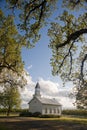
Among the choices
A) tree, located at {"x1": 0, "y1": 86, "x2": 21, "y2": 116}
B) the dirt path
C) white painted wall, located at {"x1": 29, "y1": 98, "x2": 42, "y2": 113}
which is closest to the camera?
the dirt path

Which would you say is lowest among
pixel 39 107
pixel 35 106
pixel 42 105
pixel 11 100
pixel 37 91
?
pixel 39 107

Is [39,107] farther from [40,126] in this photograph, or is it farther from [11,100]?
[40,126]

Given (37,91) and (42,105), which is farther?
(37,91)

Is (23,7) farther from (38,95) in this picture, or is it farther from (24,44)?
(38,95)

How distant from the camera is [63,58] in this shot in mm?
20703

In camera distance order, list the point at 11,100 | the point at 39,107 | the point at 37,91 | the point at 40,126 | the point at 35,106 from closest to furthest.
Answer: the point at 40,126
the point at 11,100
the point at 39,107
the point at 35,106
the point at 37,91


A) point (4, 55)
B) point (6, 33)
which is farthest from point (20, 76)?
point (6, 33)

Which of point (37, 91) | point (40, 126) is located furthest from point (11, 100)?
point (40, 126)

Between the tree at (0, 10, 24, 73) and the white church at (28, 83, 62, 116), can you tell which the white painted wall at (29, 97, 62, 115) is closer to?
the white church at (28, 83, 62, 116)

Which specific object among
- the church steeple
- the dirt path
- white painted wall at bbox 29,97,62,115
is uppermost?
A: the church steeple

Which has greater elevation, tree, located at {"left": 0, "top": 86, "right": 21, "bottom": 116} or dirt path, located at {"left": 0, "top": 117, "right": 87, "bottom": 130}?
tree, located at {"left": 0, "top": 86, "right": 21, "bottom": 116}

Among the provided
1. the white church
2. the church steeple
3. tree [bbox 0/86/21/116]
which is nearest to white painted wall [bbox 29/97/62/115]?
the white church

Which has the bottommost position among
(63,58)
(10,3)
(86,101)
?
(86,101)

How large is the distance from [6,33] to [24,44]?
8.77 metres
